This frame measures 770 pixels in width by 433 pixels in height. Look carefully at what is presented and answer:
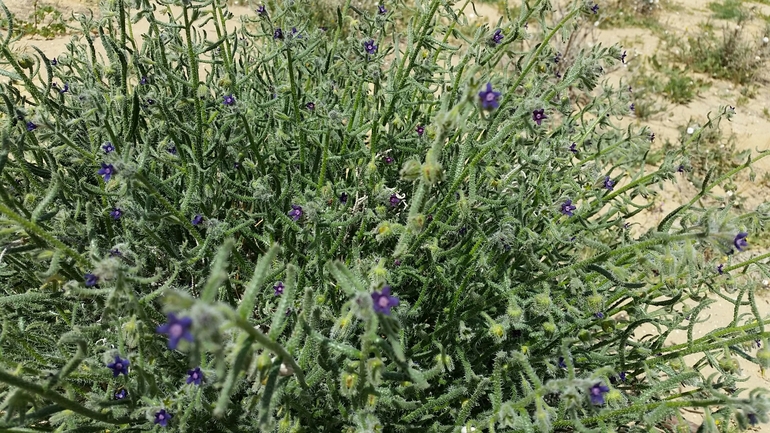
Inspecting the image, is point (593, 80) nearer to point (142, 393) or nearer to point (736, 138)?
point (142, 393)

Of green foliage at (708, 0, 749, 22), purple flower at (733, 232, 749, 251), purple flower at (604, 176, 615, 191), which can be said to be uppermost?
green foliage at (708, 0, 749, 22)

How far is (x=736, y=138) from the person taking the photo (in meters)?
6.75

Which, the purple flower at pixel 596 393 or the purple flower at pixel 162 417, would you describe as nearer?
the purple flower at pixel 596 393

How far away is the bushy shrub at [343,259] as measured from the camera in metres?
1.98

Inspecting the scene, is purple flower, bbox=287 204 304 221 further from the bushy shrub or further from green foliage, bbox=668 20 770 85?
green foliage, bbox=668 20 770 85

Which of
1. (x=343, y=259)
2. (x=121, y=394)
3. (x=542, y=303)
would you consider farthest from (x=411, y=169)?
(x=343, y=259)

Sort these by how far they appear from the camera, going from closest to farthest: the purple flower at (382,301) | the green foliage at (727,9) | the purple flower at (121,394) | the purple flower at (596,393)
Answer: the purple flower at (382,301)
the purple flower at (596,393)
the purple flower at (121,394)
the green foliage at (727,9)

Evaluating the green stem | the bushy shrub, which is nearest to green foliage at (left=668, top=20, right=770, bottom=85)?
the bushy shrub

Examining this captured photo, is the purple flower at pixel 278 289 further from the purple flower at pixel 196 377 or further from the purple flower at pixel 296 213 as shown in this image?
the purple flower at pixel 196 377

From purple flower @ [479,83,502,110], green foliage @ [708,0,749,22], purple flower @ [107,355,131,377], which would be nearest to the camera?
purple flower @ [479,83,502,110]

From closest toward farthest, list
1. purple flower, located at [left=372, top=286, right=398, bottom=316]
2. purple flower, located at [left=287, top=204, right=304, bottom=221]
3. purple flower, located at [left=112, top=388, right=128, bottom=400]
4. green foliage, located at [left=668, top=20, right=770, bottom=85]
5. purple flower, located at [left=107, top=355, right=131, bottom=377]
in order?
purple flower, located at [left=372, top=286, right=398, bottom=316] → purple flower, located at [left=107, top=355, right=131, bottom=377] → purple flower, located at [left=112, top=388, right=128, bottom=400] → purple flower, located at [left=287, top=204, right=304, bottom=221] → green foliage, located at [left=668, top=20, right=770, bottom=85]

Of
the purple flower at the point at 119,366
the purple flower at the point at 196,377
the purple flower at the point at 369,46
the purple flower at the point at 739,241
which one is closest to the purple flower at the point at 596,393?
the purple flower at the point at 739,241

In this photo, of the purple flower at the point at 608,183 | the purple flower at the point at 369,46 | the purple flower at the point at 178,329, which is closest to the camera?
the purple flower at the point at 178,329

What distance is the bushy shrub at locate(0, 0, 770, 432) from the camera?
1.98 metres
